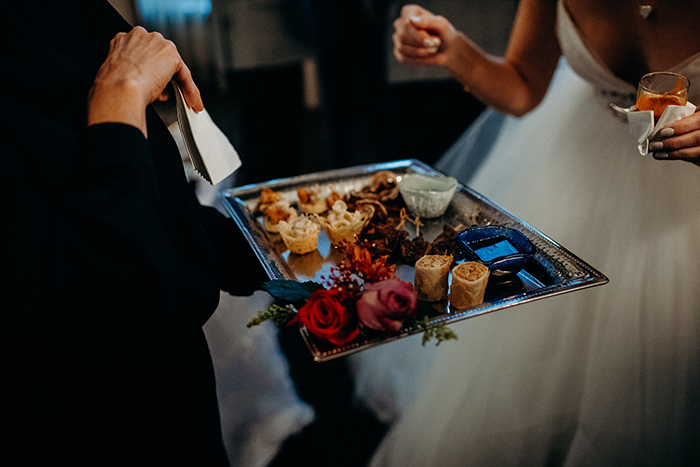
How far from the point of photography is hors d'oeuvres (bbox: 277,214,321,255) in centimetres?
107

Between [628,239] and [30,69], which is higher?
[30,69]

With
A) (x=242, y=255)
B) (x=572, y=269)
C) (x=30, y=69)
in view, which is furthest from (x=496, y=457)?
(x=30, y=69)

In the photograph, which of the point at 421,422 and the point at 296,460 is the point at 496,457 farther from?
the point at 296,460

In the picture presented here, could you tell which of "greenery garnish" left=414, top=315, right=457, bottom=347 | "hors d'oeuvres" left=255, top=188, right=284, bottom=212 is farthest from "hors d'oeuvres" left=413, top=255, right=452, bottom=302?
"hors d'oeuvres" left=255, top=188, right=284, bottom=212

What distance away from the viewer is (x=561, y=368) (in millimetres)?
1164

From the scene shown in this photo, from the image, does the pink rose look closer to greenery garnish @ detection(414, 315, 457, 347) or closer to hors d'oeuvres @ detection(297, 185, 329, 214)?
greenery garnish @ detection(414, 315, 457, 347)

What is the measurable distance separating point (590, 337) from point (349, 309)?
2.30 ft

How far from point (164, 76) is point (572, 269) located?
85 centimetres

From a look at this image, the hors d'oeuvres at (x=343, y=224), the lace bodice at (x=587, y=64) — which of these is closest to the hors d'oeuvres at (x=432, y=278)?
the hors d'oeuvres at (x=343, y=224)

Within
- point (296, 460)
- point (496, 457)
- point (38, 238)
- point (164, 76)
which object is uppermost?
point (164, 76)

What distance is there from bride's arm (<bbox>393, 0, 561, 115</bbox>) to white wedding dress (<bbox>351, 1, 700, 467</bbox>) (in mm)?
154

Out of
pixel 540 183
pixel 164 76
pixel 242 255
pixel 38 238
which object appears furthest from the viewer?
pixel 540 183

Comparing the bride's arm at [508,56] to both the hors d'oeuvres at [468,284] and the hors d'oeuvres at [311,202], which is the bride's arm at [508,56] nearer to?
the hors d'oeuvres at [311,202]

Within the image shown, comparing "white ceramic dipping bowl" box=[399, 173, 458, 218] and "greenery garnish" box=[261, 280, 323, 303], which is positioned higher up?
"white ceramic dipping bowl" box=[399, 173, 458, 218]
